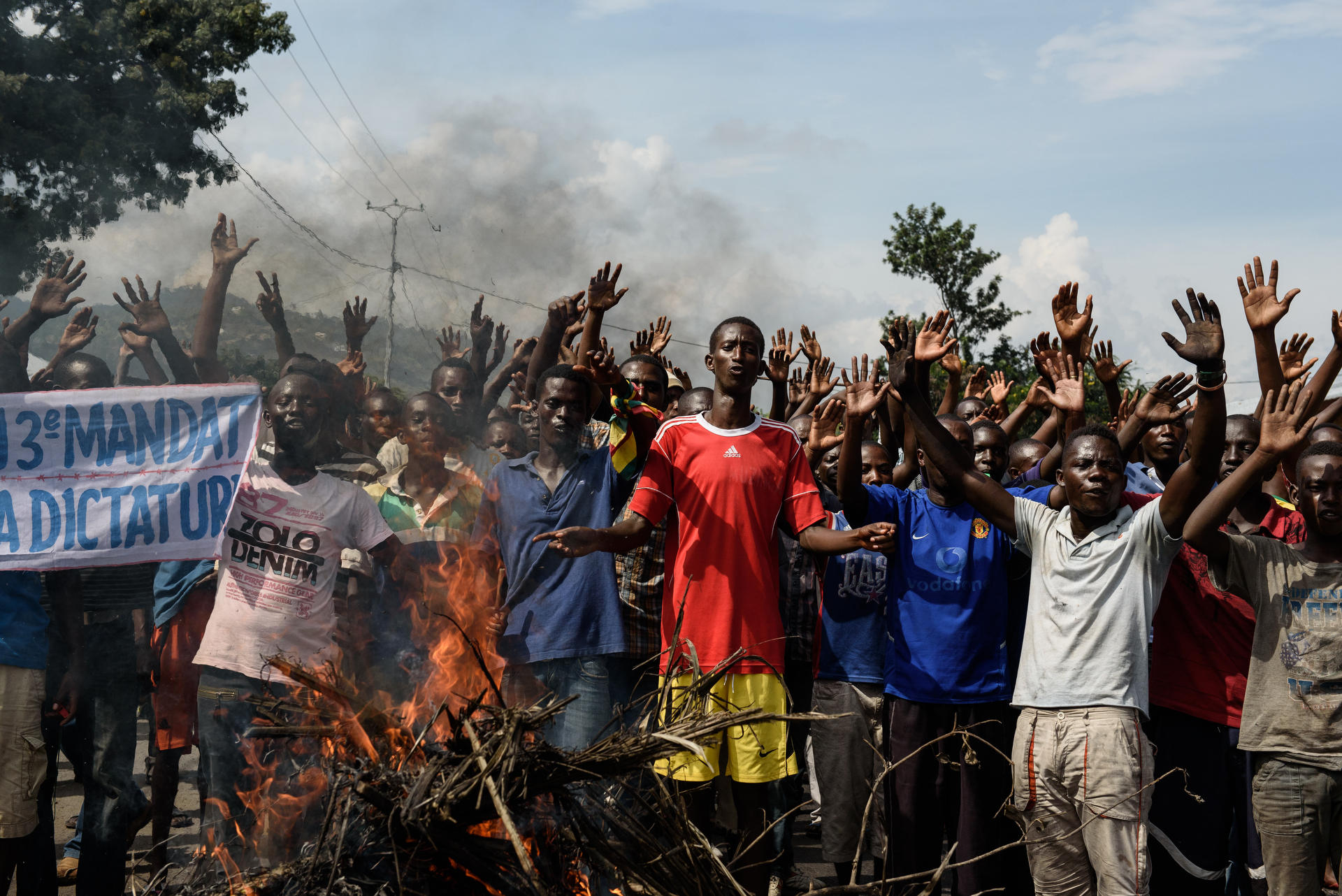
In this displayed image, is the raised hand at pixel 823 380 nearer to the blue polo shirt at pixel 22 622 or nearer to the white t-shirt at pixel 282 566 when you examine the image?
the white t-shirt at pixel 282 566

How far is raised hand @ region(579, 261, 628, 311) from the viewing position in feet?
16.6

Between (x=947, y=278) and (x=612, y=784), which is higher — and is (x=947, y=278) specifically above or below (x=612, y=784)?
above

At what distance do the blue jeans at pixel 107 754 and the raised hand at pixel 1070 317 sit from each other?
4.90m

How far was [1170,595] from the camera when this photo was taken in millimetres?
4684

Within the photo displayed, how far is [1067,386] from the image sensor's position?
525 centimetres

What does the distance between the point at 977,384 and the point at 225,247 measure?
5.01 meters

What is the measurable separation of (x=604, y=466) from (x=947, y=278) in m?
15.2

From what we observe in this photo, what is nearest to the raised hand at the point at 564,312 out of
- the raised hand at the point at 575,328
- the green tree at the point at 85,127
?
the raised hand at the point at 575,328

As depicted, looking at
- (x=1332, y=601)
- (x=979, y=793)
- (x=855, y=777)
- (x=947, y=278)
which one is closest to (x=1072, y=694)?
(x=979, y=793)

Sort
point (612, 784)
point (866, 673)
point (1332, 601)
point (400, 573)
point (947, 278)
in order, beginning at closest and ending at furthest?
point (612, 784), point (1332, 601), point (400, 573), point (866, 673), point (947, 278)

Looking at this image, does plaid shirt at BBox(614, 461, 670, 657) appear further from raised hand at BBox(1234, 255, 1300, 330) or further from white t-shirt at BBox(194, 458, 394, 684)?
raised hand at BBox(1234, 255, 1300, 330)

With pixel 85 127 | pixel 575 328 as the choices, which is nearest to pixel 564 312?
pixel 575 328

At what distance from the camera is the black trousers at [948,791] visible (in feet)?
15.0

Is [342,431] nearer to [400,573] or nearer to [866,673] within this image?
[400,573]
